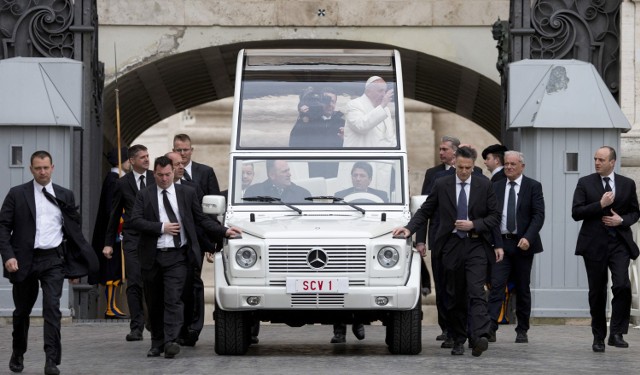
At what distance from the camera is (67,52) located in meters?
21.5

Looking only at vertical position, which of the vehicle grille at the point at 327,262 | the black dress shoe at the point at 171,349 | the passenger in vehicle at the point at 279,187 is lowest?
the black dress shoe at the point at 171,349

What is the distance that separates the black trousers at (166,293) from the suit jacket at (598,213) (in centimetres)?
357

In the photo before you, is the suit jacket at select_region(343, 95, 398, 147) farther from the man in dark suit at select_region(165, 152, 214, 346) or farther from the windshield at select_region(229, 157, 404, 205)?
the man in dark suit at select_region(165, 152, 214, 346)

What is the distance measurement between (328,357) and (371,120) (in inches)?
95.1

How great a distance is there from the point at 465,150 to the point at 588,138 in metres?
5.29

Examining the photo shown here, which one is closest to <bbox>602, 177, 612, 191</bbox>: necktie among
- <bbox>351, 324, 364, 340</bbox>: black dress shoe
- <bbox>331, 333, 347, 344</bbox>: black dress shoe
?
<bbox>351, 324, 364, 340</bbox>: black dress shoe

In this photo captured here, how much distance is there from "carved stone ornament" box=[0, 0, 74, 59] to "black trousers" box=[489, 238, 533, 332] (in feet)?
21.2

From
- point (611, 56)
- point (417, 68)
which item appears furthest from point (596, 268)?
point (417, 68)

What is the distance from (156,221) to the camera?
15445 mm

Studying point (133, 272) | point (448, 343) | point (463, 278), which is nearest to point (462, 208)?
point (463, 278)

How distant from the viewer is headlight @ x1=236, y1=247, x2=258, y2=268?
1516cm

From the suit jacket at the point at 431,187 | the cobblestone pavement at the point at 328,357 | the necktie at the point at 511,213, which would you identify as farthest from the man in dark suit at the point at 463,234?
the necktie at the point at 511,213

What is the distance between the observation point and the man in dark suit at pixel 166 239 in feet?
50.3

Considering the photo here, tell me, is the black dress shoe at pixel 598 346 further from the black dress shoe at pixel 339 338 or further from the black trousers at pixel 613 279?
the black dress shoe at pixel 339 338
